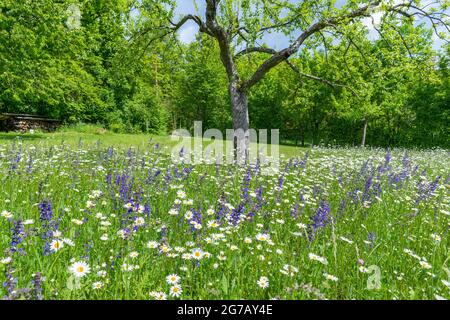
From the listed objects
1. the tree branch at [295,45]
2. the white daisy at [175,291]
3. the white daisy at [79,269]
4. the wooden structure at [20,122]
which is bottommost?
the white daisy at [175,291]

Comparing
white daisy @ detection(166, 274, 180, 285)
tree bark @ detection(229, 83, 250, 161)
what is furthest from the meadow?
tree bark @ detection(229, 83, 250, 161)

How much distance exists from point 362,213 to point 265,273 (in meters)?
2.66

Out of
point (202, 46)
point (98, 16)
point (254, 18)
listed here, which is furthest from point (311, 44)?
point (98, 16)

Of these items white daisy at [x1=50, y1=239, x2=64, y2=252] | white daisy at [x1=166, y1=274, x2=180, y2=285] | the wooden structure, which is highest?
the wooden structure

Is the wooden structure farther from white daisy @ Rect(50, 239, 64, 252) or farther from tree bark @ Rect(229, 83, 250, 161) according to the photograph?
white daisy @ Rect(50, 239, 64, 252)

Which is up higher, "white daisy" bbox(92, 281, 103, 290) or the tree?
the tree

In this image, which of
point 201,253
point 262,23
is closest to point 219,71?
point 262,23

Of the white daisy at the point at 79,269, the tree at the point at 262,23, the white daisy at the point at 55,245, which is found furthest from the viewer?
the tree at the point at 262,23

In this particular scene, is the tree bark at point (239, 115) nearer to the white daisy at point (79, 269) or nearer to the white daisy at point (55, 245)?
the white daisy at point (55, 245)

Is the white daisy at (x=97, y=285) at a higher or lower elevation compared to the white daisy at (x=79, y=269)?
lower

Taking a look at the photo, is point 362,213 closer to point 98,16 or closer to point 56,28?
point 56,28

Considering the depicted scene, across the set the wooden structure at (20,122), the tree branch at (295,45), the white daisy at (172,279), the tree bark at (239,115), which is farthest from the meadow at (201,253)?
the wooden structure at (20,122)

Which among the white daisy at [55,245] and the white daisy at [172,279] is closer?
the white daisy at [172,279]

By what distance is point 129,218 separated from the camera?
367cm
